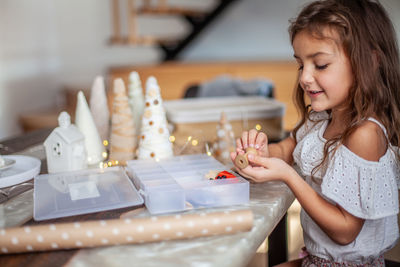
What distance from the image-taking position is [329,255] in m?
0.84

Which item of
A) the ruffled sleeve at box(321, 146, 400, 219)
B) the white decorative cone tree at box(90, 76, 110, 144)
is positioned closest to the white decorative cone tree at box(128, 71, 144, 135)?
the white decorative cone tree at box(90, 76, 110, 144)

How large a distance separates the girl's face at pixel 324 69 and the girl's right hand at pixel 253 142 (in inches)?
5.7

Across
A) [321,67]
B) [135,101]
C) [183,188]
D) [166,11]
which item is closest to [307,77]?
[321,67]

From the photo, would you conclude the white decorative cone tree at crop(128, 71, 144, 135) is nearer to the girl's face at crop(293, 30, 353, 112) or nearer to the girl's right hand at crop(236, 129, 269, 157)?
the girl's right hand at crop(236, 129, 269, 157)

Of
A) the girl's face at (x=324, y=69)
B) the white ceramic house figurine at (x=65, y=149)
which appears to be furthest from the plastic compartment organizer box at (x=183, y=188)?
the girl's face at (x=324, y=69)

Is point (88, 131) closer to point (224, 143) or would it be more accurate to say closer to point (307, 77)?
point (224, 143)

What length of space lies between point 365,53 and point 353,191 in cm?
26

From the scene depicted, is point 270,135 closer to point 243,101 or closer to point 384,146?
point 243,101

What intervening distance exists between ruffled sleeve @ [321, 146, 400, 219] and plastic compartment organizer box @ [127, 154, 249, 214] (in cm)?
18

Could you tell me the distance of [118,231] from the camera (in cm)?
56

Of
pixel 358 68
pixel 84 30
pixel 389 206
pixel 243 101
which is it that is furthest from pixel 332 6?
pixel 84 30

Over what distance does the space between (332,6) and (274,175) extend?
359 mm

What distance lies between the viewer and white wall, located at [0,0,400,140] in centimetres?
252

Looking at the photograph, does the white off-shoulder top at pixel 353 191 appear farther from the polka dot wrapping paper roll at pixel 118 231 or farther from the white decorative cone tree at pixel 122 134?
the white decorative cone tree at pixel 122 134
